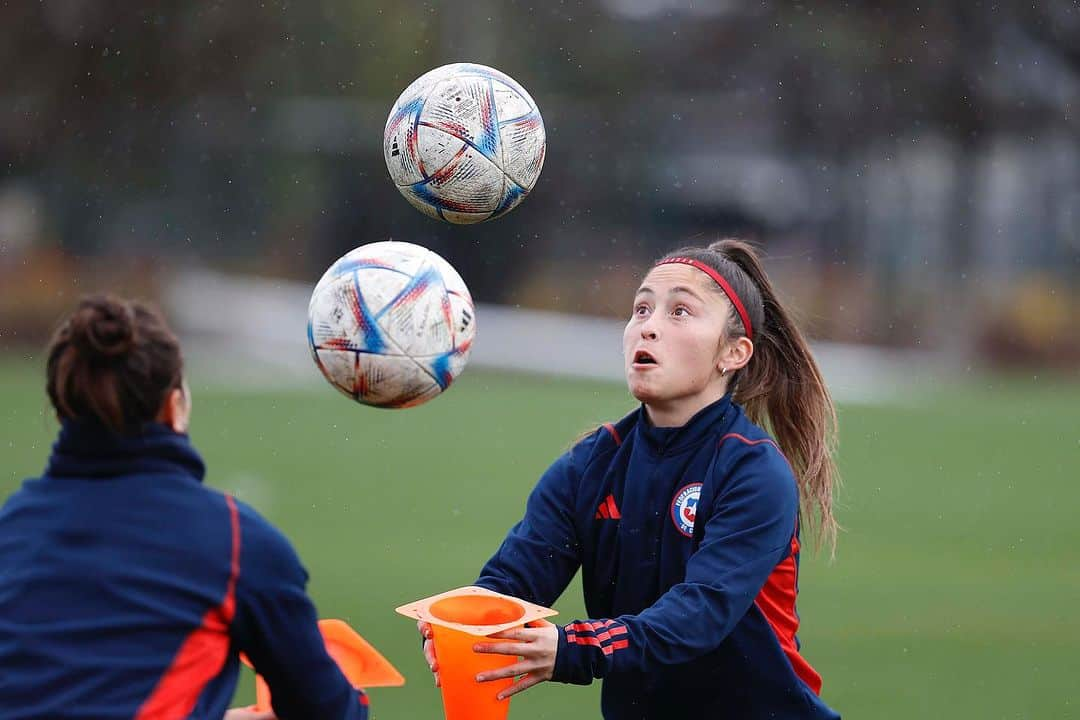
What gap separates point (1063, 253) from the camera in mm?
28156

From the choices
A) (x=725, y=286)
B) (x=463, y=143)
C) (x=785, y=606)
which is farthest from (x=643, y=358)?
(x=463, y=143)

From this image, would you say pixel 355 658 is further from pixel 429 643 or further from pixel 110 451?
pixel 110 451

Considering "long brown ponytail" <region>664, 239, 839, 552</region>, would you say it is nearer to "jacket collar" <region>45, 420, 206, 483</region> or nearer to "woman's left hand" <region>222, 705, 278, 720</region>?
"woman's left hand" <region>222, 705, 278, 720</region>

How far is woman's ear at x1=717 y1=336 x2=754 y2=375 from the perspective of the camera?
13.5 ft

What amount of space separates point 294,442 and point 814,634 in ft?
26.4

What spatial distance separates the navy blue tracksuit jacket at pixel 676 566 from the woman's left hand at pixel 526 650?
0.10 feet

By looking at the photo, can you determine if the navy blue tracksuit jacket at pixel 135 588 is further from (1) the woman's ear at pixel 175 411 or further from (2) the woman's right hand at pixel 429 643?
(2) the woman's right hand at pixel 429 643

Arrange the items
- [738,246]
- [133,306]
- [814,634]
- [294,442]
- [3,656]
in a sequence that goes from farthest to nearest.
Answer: [294,442] → [814,634] → [738,246] → [133,306] → [3,656]

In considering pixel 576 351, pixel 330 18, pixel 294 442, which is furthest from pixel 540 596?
pixel 330 18

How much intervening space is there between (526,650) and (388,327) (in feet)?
3.24

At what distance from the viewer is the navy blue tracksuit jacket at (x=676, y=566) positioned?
354 centimetres

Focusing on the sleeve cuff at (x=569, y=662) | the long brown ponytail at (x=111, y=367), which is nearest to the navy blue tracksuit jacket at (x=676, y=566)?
the sleeve cuff at (x=569, y=662)

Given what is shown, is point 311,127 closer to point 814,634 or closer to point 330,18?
point 330,18

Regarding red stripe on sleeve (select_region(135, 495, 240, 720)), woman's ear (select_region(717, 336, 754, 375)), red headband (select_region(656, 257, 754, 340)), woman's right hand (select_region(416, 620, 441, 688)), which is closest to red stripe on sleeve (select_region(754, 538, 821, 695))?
woman's ear (select_region(717, 336, 754, 375))
